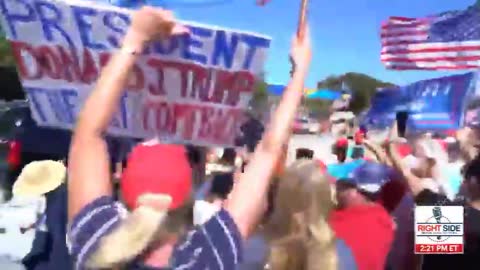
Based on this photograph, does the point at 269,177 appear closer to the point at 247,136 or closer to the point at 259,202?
the point at 259,202

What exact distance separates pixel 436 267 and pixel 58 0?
80.5 inches

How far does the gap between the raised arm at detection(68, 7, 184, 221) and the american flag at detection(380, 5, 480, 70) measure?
8903 millimetres

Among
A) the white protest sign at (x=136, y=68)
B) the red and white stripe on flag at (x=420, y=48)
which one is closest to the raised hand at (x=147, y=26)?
the white protest sign at (x=136, y=68)

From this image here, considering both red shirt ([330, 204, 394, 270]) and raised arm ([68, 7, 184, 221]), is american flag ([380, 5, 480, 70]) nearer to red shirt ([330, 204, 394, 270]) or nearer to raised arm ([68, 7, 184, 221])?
red shirt ([330, 204, 394, 270])

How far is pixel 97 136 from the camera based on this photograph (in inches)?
94.0

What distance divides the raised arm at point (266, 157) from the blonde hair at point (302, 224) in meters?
0.52

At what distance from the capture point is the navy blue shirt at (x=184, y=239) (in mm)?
2230

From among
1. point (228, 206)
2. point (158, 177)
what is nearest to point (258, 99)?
point (228, 206)

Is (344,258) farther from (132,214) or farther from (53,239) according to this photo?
(132,214)

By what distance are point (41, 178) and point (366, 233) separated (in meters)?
1.42

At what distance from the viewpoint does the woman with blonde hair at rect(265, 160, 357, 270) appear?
3.21 m

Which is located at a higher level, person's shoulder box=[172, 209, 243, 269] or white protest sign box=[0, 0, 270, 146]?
white protest sign box=[0, 0, 270, 146]

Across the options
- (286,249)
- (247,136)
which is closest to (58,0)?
(286,249)

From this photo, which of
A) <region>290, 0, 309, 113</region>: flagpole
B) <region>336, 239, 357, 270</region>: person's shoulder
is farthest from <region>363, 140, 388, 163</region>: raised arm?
<region>290, 0, 309, 113</region>: flagpole
